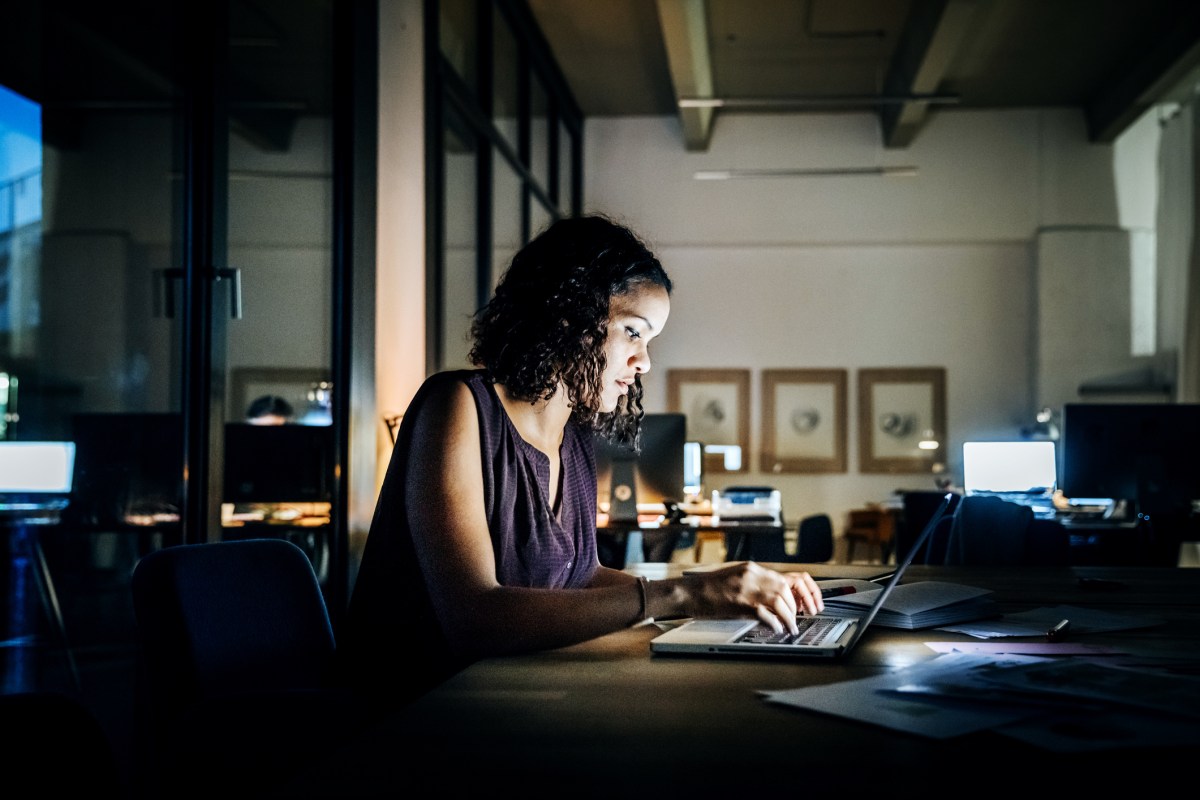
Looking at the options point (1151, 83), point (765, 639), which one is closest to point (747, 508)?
point (765, 639)

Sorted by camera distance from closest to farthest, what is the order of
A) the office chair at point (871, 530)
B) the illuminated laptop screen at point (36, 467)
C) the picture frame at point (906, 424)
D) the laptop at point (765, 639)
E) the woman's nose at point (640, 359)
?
the laptop at point (765, 639), the woman's nose at point (640, 359), the illuminated laptop screen at point (36, 467), the office chair at point (871, 530), the picture frame at point (906, 424)

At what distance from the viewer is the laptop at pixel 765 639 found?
1.36m

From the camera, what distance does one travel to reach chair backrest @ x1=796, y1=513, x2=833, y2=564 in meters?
3.84

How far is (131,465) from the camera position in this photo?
302 centimetres

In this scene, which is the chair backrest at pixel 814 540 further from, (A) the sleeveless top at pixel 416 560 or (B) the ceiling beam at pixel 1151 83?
(B) the ceiling beam at pixel 1151 83

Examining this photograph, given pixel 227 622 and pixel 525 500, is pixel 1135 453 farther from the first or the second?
pixel 227 622

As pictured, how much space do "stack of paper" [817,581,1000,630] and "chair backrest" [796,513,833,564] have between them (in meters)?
1.80

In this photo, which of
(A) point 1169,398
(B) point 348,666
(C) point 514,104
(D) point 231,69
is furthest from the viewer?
(A) point 1169,398

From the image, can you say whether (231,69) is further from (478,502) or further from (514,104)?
(514,104)

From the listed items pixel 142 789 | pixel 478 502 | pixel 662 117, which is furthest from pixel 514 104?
pixel 478 502

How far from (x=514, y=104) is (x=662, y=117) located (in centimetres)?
261

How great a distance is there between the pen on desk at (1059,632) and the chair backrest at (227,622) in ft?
3.62

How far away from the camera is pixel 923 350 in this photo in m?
8.69

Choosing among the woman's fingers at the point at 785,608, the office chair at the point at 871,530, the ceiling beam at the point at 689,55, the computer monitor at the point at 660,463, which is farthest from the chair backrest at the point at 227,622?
the office chair at the point at 871,530
